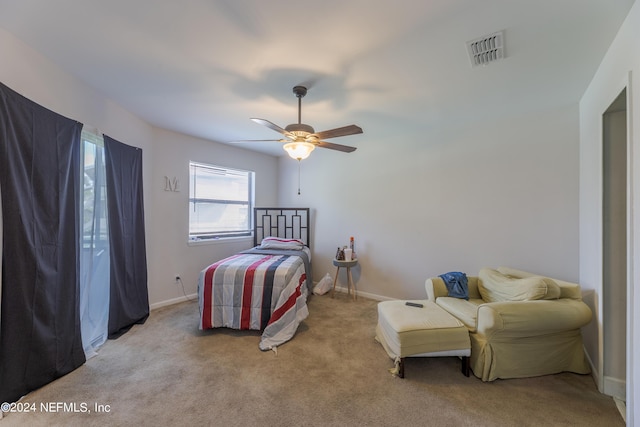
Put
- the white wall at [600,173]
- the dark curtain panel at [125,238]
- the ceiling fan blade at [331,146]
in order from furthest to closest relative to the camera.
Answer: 1. the dark curtain panel at [125,238]
2. the ceiling fan blade at [331,146]
3. the white wall at [600,173]

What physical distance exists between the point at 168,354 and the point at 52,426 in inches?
32.2

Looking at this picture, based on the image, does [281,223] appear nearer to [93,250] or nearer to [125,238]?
[125,238]

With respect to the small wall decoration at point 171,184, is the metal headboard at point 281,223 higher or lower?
lower

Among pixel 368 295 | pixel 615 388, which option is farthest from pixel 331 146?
pixel 615 388

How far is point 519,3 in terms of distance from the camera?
138cm

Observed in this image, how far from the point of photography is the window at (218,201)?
158 inches

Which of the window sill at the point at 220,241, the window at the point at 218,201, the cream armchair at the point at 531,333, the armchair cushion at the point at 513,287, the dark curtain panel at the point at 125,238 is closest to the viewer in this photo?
the cream armchair at the point at 531,333

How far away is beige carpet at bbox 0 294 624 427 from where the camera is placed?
1.61m

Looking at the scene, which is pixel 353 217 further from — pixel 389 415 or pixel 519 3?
pixel 519 3

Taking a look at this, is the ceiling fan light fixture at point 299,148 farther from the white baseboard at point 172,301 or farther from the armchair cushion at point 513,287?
the white baseboard at point 172,301

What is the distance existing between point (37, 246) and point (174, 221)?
184 centimetres

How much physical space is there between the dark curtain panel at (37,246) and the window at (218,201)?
1.80 meters

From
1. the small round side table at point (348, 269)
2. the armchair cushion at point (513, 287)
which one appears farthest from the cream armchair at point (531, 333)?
the small round side table at point (348, 269)

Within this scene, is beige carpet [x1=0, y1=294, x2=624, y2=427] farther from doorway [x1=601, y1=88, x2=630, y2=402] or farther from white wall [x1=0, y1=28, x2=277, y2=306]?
white wall [x1=0, y1=28, x2=277, y2=306]
